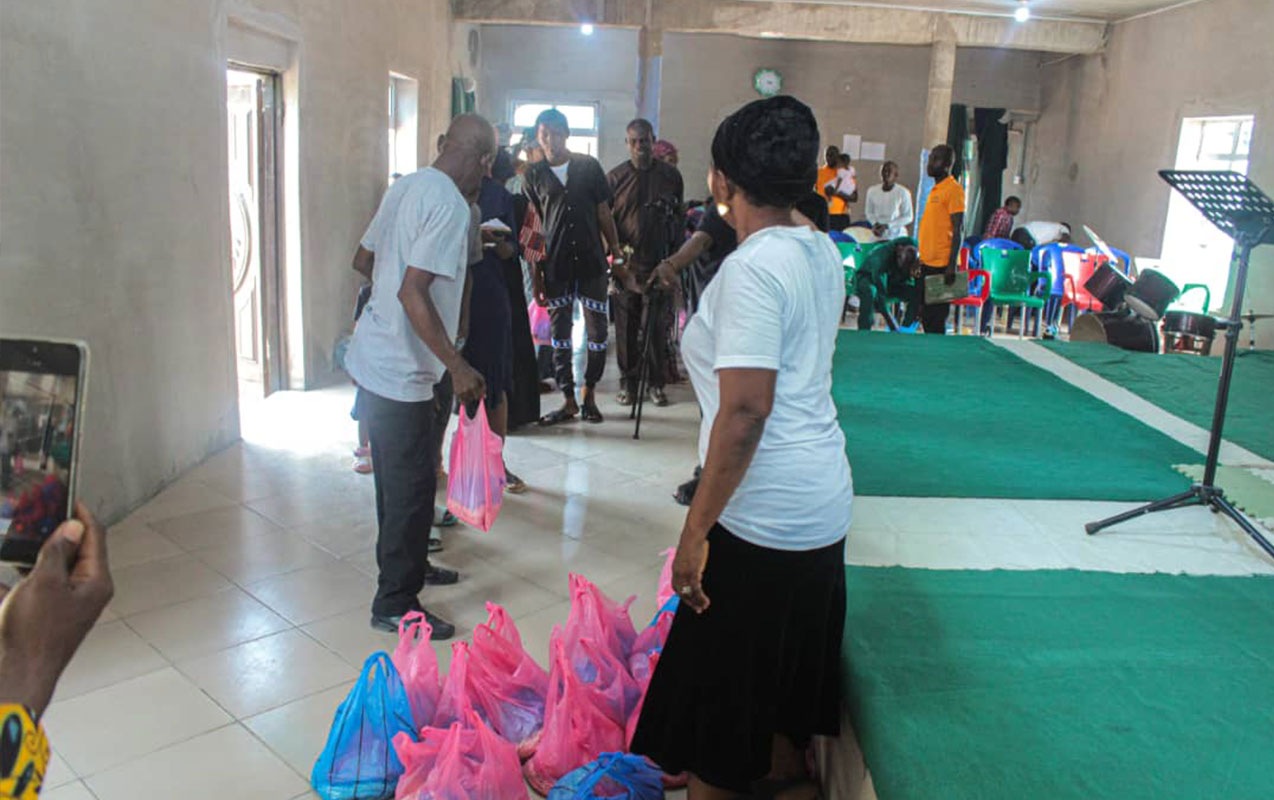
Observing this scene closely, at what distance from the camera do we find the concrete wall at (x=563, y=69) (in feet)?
Result: 47.4

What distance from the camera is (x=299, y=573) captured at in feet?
11.2

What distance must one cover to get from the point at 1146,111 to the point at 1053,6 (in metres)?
1.51

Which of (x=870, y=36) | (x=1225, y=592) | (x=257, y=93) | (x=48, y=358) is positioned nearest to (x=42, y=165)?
(x=257, y=93)

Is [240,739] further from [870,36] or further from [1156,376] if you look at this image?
[870,36]

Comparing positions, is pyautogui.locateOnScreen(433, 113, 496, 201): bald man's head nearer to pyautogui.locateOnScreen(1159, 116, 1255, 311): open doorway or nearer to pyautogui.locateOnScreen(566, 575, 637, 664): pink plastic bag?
pyautogui.locateOnScreen(566, 575, 637, 664): pink plastic bag

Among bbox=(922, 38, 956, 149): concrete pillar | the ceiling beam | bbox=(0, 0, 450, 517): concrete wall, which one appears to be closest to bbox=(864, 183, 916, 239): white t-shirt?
bbox=(922, 38, 956, 149): concrete pillar

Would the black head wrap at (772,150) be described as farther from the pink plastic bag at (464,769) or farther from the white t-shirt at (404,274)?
the pink plastic bag at (464,769)

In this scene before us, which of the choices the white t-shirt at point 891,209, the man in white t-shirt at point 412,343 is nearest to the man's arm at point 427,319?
the man in white t-shirt at point 412,343

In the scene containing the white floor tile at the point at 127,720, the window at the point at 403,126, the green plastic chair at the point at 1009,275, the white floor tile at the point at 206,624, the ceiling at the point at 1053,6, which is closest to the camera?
the white floor tile at the point at 127,720

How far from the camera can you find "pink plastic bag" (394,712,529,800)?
2061 millimetres

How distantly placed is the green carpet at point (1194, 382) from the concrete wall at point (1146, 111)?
11.5 ft

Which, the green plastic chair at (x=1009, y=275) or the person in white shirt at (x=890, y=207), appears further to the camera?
the person in white shirt at (x=890, y=207)

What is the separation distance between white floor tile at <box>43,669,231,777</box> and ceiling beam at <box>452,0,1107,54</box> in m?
9.09

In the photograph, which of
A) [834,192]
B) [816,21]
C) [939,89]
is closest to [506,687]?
[834,192]
